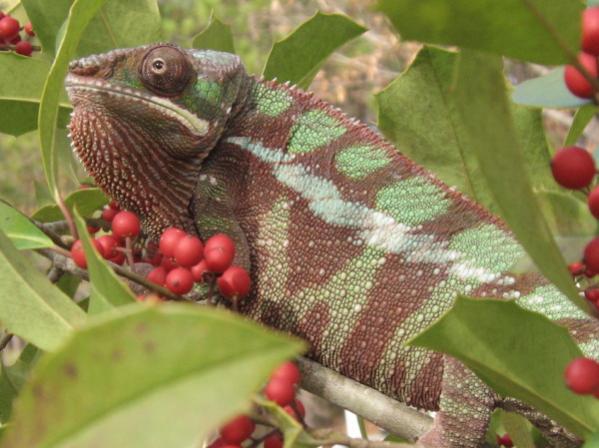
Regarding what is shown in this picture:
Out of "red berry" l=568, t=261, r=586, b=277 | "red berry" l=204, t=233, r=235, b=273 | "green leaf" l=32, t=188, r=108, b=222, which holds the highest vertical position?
"red berry" l=204, t=233, r=235, b=273

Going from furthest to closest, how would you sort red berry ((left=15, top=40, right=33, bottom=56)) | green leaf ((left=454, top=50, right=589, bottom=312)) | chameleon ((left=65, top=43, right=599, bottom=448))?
red berry ((left=15, top=40, right=33, bottom=56)), chameleon ((left=65, top=43, right=599, bottom=448)), green leaf ((left=454, top=50, right=589, bottom=312))

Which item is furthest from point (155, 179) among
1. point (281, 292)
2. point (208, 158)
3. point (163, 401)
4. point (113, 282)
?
point (163, 401)

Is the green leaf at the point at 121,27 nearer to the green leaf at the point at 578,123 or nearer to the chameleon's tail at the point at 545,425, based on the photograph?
the green leaf at the point at 578,123

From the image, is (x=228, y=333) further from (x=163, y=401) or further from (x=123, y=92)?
(x=123, y=92)

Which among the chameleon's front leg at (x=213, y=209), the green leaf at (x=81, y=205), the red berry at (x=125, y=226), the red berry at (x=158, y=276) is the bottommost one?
the chameleon's front leg at (x=213, y=209)

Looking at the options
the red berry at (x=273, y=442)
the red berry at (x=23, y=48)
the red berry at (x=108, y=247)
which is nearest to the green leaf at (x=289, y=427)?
the red berry at (x=273, y=442)

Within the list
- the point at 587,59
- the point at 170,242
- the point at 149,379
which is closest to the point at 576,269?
the point at 587,59

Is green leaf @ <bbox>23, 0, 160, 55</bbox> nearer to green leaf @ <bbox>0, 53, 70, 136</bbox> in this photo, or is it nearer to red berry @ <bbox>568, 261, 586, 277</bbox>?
green leaf @ <bbox>0, 53, 70, 136</bbox>

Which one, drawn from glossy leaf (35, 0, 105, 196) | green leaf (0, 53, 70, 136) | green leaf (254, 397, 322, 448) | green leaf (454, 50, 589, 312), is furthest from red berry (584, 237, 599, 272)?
green leaf (0, 53, 70, 136)
